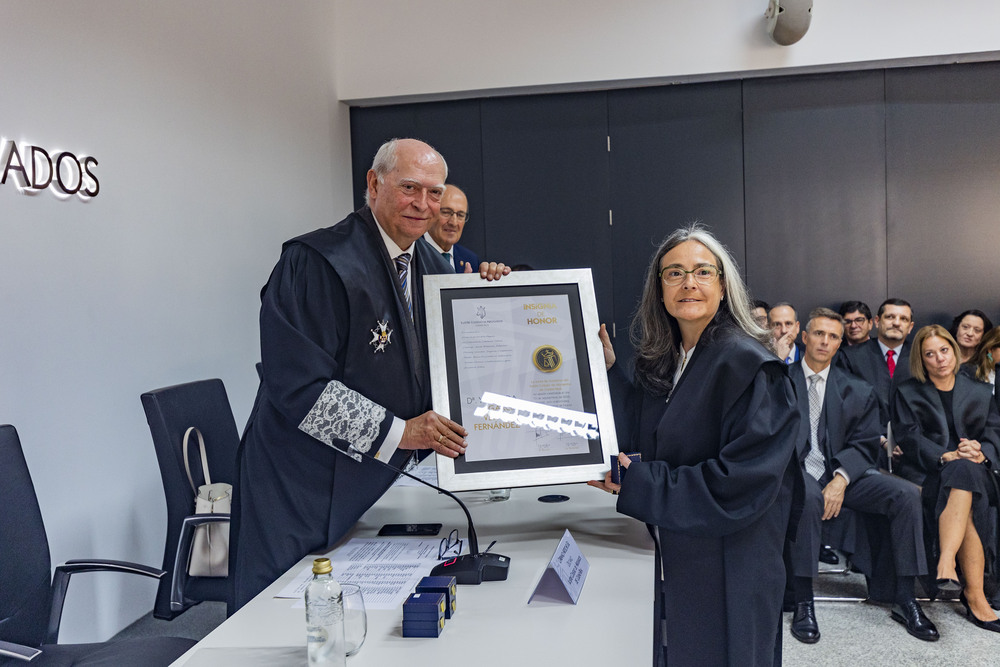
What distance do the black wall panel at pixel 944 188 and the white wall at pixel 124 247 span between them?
3.91 m

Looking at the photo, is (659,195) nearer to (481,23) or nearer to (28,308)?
(481,23)

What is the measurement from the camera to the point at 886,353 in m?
4.54

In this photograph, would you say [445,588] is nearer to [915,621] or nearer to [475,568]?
[475,568]

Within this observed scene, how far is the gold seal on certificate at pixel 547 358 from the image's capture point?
1.89 metres

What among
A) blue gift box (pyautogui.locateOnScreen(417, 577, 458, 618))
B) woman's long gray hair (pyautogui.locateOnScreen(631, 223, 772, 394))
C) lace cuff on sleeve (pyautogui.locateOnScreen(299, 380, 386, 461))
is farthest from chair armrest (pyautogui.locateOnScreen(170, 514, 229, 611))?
woman's long gray hair (pyautogui.locateOnScreen(631, 223, 772, 394))

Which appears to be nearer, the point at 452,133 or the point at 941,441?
the point at 941,441

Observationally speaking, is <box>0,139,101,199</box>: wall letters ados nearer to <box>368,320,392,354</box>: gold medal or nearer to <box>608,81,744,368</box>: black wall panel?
<box>368,320,392,354</box>: gold medal

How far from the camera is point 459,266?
155 inches

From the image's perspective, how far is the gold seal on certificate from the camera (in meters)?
1.89

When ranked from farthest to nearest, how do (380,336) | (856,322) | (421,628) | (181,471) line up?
1. (856,322)
2. (181,471)
3. (380,336)
4. (421,628)

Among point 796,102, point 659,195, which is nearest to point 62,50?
point 659,195

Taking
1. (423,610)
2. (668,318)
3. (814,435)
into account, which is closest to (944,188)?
(814,435)

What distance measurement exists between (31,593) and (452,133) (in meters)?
4.23

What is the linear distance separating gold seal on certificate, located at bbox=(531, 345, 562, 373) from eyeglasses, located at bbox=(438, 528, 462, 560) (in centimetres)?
46
